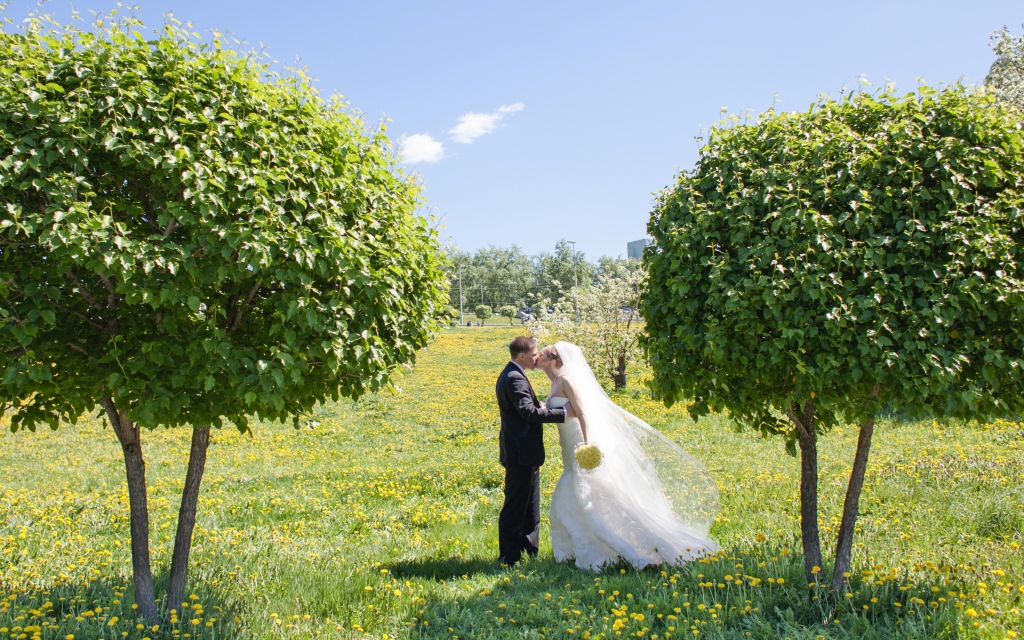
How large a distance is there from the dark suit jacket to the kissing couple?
1 cm

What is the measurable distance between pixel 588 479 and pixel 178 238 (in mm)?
4503

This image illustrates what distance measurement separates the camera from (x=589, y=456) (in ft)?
22.1

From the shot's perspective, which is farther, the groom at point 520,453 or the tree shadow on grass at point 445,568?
the groom at point 520,453

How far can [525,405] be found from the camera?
6895 mm

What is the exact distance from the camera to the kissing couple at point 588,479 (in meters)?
6.63

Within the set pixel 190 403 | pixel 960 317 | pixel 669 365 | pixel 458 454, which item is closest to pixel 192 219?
pixel 190 403

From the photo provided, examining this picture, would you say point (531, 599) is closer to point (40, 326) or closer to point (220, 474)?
point (40, 326)

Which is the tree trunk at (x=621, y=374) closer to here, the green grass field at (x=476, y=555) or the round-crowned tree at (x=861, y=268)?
the green grass field at (x=476, y=555)

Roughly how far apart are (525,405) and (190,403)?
346cm

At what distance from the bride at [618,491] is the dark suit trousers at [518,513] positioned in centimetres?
27

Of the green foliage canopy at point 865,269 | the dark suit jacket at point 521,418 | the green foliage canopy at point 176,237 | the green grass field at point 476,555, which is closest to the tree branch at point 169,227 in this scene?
the green foliage canopy at point 176,237

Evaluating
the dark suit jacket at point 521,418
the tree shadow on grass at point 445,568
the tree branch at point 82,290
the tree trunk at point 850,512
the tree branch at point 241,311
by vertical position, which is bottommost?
the tree shadow on grass at point 445,568

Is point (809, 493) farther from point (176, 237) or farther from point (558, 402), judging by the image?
point (176, 237)

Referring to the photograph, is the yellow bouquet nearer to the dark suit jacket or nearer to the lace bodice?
the dark suit jacket
